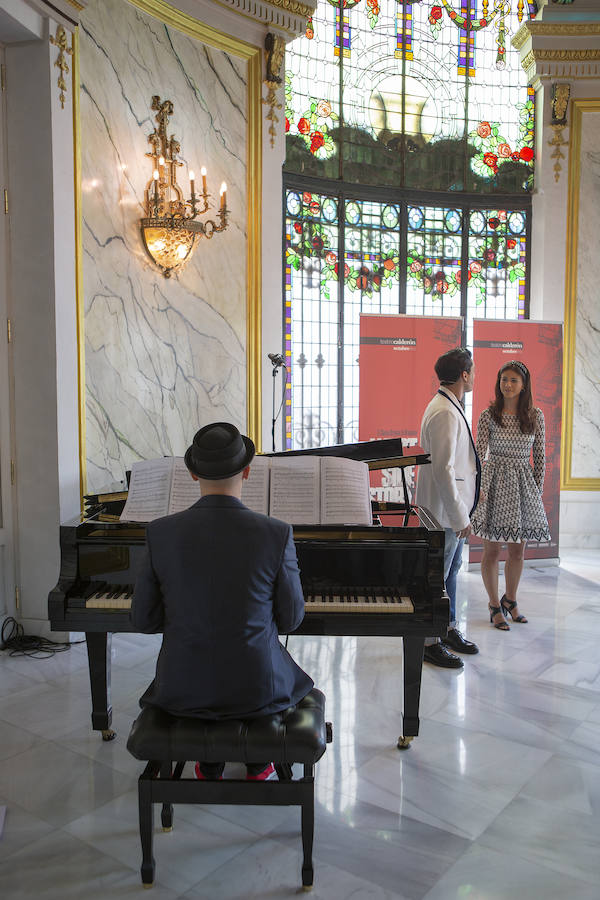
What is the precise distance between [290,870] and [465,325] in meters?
6.23

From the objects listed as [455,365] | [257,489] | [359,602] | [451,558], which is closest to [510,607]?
[451,558]

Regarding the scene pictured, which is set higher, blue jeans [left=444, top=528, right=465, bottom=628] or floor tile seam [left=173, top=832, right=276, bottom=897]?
blue jeans [left=444, top=528, right=465, bottom=628]

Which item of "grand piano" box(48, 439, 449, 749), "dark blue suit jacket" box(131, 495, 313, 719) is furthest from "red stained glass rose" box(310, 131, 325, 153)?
"dark blue suit jacket" box(131, 495, 313, 719)

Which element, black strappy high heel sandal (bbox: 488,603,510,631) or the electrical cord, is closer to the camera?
the electrical cord

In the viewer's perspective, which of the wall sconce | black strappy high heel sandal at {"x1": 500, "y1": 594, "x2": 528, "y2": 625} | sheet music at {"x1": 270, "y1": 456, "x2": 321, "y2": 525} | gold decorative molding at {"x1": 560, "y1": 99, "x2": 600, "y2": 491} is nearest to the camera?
sheet music at {"x1": 270, "y1": 456, "x2": 321, "y2": 525}

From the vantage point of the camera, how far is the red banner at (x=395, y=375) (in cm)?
623

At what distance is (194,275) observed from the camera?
5742 millimetres

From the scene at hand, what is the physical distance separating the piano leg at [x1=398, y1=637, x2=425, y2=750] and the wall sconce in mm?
3396

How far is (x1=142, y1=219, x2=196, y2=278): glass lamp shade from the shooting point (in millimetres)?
5234

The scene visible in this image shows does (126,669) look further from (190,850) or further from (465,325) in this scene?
(465,325)

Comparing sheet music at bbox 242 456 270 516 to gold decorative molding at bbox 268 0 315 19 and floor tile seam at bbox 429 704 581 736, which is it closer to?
floor tile seam at bbox 429 704 581 736

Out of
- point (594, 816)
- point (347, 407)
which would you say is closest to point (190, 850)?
point (594, 816)

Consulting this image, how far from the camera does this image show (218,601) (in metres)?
2.19

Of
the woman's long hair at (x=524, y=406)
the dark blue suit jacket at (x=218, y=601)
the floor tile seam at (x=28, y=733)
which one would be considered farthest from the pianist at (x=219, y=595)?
the woman's long hair at (x=524, y=406)
